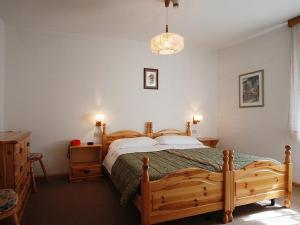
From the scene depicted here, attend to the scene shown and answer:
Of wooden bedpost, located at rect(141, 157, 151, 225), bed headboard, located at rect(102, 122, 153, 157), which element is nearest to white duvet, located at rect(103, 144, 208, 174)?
bed headboard, located at rect(102, 122, 153, 157)

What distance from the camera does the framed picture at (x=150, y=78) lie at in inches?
171

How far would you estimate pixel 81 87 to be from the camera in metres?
3.92

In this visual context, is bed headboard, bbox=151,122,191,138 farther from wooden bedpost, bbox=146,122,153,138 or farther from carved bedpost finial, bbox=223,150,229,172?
carved bedpost finial, bbox=223,150,229,172

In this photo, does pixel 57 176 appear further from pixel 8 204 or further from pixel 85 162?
pixel 8 204

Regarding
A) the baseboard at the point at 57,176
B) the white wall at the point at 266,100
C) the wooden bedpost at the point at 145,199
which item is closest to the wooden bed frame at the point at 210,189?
the wooden bedpost at the point at 145,199

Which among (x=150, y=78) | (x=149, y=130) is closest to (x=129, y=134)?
(x=149, y=130)

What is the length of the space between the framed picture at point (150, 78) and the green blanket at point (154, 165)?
1607 millimetres

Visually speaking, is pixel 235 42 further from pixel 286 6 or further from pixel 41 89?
pixel 41 89

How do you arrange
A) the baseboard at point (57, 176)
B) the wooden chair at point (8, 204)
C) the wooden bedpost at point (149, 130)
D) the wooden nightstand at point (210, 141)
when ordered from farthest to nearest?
1. the wooden nightstand at point (210, 141)
2. the wooden bedpost at point (149, 130)
3. the baseboard at point (57, 176)
4. the wooden chair at point (8, 204)

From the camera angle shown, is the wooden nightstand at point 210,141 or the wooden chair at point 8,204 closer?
the wooden chair at point 8,204

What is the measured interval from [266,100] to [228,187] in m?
2.25

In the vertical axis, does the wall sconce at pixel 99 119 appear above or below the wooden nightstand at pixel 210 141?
above

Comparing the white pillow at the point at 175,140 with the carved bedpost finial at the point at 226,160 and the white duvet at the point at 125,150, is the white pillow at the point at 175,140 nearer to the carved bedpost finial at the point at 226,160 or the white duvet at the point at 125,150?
the white duvet at the point at 125,150

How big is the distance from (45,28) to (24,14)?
52cm
